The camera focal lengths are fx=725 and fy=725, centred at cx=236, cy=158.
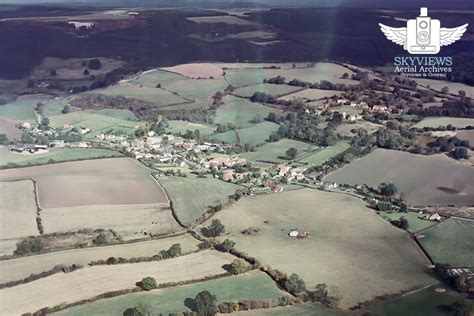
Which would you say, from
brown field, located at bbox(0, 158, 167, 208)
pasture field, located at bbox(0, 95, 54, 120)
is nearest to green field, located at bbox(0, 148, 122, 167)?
brown field, located at bbox(0, 158, 167, 208)

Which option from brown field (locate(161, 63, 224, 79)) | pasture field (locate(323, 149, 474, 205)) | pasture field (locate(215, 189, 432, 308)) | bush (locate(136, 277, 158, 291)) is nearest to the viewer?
bush (locate(136, 277, 158, 291))

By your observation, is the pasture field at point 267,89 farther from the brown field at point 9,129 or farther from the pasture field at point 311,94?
the brown field at point 9,129

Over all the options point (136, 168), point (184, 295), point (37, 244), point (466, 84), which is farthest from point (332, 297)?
point (466, 84)

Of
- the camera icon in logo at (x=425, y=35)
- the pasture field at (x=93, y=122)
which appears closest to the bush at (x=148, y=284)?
the pasture field at (x=93, y=122)

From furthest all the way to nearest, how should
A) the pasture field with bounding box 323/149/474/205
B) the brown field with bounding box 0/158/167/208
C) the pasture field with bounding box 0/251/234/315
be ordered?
the pasture field with bounding box 323/149/474/205
the brown field with bounding box 0/158/167/208
the pasture field with bounding box 0/251/234/315

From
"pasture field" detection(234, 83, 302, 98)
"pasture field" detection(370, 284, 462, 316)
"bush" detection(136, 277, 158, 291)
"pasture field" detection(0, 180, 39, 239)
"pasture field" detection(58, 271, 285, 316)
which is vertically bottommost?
"pasture field" detection(370, 284, 462, 316)

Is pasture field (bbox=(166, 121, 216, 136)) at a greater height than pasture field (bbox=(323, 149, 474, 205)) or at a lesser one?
greater

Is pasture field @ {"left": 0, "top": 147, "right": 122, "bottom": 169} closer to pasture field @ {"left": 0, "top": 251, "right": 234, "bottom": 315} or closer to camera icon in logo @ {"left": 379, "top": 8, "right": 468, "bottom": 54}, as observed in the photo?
pasture field @ {"left": 0, "top": 251, "right": 234, "bottom": 315}
